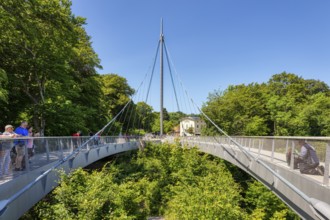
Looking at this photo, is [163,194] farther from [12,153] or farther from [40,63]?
[12,153]

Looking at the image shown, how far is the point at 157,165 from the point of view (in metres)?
26.5

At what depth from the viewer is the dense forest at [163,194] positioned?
31.4ft

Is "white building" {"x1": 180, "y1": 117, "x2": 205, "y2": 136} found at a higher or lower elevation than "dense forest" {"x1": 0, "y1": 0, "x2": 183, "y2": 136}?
lower

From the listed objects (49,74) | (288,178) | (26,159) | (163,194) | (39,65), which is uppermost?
(39,65)

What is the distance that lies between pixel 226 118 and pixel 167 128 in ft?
203

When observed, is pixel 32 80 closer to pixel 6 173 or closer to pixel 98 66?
pixel 98 66

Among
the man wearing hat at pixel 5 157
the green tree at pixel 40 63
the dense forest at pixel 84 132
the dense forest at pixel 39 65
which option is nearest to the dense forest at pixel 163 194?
the dense forest at pixel 84 132

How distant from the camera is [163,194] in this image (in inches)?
820

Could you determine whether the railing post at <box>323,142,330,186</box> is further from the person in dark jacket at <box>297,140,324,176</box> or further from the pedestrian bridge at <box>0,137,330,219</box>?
the person in dark jacket at <box>297,140,324,176</box>

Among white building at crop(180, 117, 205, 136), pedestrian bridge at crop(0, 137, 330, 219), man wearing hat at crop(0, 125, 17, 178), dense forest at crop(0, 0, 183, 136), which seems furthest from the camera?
white building at crop(180, 117, 205, 136)

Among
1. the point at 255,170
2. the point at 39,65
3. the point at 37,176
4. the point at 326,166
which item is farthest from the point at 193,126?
the point at 326,166

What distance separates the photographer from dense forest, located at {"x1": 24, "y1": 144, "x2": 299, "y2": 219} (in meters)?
9.56

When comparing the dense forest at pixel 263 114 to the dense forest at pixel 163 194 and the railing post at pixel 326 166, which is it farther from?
the railing post at pixel 326 166

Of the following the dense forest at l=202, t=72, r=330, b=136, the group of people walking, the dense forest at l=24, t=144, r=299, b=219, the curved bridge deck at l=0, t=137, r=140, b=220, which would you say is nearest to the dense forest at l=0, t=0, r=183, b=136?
the curved bridge deck at l=0, t=137, r=140, b=220
